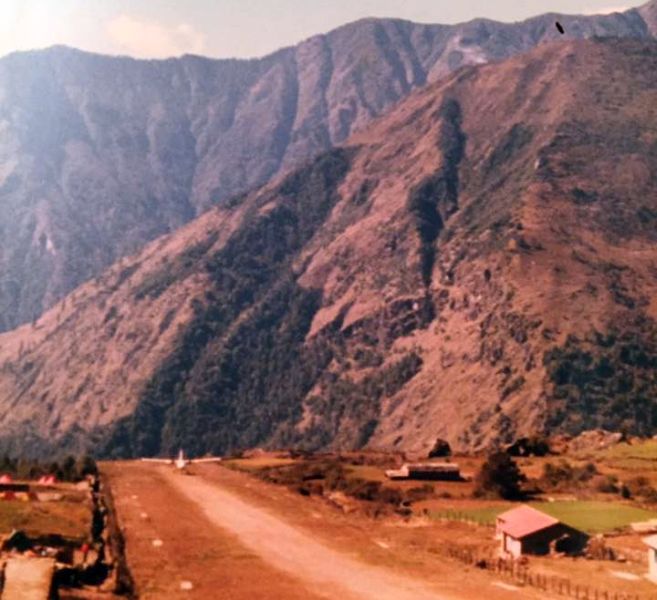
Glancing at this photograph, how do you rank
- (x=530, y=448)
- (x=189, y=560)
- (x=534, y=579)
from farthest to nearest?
(x=530, y=448) → (x=189, y=560) → (x=534, y=579)

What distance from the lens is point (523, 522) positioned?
61312 mm

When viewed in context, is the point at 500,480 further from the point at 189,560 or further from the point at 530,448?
the point at 189,560

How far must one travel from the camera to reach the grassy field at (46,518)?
57.0 m

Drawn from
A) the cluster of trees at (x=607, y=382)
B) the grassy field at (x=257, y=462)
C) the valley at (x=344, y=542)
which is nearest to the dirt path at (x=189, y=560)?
the valley at (x=344, y=542)

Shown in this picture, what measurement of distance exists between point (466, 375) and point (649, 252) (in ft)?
158

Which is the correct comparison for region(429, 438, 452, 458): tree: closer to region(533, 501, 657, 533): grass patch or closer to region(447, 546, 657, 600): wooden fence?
region(533, 501, 657, 533): grass patch

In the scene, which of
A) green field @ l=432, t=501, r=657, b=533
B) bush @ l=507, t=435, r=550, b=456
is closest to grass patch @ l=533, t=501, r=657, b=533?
green field @ l=432, t=501, r=657, b=533

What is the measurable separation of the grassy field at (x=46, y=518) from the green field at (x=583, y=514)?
2793 cm

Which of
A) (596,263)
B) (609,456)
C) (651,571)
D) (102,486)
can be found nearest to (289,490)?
(102,486)

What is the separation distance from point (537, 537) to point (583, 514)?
17.2 m

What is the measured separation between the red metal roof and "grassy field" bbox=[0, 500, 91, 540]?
2602 cm

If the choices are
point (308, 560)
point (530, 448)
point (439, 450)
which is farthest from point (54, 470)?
point (530, 448)

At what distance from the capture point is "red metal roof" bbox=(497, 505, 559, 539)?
59688 mm

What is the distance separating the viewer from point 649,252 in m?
197
